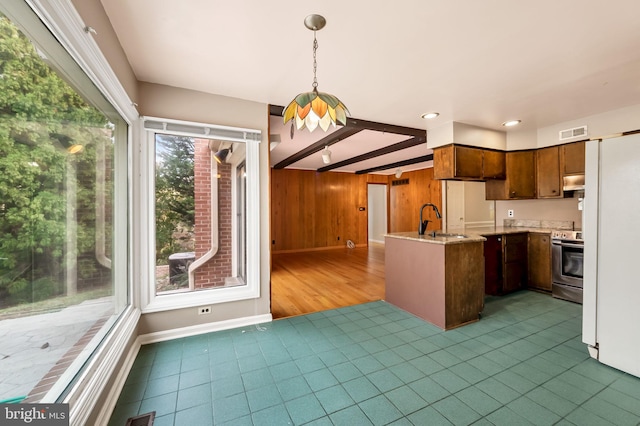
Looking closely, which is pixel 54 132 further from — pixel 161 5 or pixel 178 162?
pixel 178 162

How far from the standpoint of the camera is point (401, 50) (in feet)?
6.51

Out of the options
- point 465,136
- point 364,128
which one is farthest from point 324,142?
point 465,136

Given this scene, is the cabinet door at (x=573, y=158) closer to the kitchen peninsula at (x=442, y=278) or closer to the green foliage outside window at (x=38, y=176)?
the kitchen peninsula at (x=442, y=278)

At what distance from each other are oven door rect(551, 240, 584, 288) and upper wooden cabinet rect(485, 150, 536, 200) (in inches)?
34.7

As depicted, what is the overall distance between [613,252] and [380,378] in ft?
6.78

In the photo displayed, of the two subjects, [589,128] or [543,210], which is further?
[543,210]

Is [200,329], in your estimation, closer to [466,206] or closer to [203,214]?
[203,214]

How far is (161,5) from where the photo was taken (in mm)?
1545

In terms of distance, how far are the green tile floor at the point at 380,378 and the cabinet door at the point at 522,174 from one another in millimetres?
1997

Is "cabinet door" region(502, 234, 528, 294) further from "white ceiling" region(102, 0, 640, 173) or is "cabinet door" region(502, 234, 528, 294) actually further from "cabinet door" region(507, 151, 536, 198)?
"white ceiling" region(102, 0, 640, 173)

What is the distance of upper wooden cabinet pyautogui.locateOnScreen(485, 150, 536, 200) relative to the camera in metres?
4.04

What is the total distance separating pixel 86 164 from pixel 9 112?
755 millimetres

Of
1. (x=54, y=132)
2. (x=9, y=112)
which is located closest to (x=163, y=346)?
(x=54, y=132)

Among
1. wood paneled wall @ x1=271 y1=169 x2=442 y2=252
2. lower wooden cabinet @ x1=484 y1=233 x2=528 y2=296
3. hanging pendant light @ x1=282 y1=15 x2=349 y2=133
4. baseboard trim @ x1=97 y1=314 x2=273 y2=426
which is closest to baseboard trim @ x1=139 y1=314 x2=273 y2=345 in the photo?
baseboard trim @ x1=97 y1=314 x2=273 y2=426
